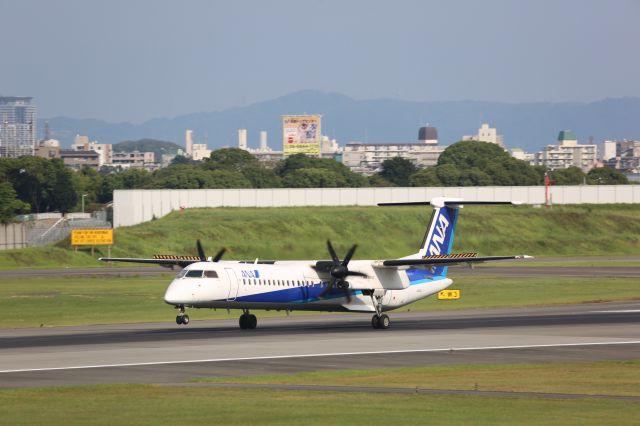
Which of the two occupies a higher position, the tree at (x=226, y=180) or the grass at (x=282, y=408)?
the tree at (x=226, y=180)

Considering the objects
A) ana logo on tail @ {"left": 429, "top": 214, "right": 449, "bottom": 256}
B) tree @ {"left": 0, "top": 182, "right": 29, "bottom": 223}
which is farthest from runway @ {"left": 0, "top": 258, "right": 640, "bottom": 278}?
ana logo on tail @ {"left": 429, "top": 214, "right": 449, "bottom": 256}

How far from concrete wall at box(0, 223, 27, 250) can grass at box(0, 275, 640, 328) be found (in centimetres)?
3052

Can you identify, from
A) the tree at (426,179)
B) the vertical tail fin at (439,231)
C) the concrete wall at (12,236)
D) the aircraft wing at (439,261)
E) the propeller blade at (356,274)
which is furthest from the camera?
the tree at (426,179)

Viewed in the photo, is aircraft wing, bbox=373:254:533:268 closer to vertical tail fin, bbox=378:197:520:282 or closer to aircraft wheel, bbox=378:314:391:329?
aircraft wheel, bbox=378:314:391:329

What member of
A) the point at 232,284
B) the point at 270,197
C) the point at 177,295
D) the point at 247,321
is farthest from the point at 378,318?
the point at 270,197

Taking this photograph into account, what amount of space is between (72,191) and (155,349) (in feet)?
486

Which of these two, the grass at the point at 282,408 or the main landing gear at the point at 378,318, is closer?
the grass at the point at 282,408

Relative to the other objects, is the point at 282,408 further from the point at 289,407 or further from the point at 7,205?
the point at 7,205

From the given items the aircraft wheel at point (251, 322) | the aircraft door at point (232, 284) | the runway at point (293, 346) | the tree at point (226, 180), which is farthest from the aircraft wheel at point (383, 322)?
→ the tree at point (226, 180)

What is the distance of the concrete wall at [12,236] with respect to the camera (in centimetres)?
11181

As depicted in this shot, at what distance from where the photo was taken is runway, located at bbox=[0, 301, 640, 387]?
1340 inches

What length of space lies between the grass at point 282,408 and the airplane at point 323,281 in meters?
16.7

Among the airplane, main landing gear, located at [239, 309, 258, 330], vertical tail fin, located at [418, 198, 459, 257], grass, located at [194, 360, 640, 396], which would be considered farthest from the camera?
vertical tail fin, located at [418, 198, 459, 257]

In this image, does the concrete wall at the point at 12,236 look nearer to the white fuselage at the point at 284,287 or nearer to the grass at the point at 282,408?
the white fuselage at the point at 284,287
